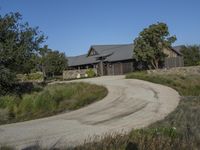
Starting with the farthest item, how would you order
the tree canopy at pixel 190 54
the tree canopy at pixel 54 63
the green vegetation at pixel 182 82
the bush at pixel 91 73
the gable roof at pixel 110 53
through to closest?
1. the tree canopy at pixel 54 63
2. the tree canopy at pixel 190 54
3. the bush at pixel 91 73
4. the gable roof at pixel 110 53
5. the green vegetation at pixel 182 82

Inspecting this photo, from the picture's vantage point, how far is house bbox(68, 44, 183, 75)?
5059cm

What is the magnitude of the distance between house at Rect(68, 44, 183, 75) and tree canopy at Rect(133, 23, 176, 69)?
10.2 feet

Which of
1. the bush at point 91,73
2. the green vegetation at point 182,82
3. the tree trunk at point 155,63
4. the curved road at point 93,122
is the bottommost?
the curved road at point 93,122

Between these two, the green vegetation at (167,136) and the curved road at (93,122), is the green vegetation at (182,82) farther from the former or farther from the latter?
the curved road at (93,122)

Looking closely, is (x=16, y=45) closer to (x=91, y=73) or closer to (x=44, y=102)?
(x=44, y=102)

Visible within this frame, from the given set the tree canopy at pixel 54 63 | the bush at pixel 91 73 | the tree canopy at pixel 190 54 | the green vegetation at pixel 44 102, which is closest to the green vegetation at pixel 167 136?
the green vegetation at pixel 44 102

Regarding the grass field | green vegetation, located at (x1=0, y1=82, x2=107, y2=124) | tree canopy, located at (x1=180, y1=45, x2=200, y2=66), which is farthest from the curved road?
tree canopy, located at (x1=180, y1=45, x2=200, y2=66)

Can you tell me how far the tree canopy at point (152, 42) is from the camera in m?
45.3

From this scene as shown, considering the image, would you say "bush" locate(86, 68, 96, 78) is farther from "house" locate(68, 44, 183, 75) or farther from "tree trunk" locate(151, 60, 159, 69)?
"tree trunk" locate(151, 60, 159, 69)

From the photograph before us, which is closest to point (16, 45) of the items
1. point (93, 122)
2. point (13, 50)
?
point (13, 50)

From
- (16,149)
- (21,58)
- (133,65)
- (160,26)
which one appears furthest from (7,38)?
(133,65)

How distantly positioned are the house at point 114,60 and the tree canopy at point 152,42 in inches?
122

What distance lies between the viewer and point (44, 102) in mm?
21906

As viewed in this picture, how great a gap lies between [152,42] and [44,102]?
2683 cm
